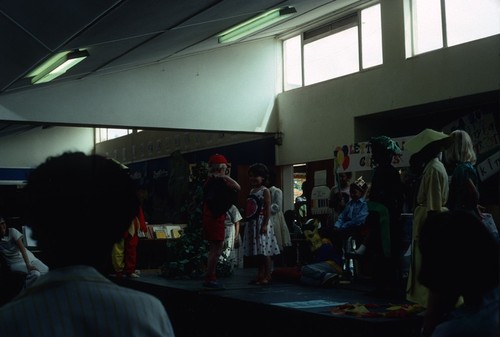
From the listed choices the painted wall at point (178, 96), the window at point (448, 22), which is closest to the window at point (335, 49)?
the painted wall at point (178, 96)

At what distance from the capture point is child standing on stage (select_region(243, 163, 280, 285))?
7.88 m

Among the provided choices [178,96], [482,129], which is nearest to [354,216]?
[482,129]

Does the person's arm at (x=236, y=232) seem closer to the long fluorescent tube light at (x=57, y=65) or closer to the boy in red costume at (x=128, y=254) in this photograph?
the boy in red costume at (x=128, y=254)

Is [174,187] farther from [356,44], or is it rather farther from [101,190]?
[101,190]

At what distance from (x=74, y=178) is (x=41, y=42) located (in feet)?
20.1

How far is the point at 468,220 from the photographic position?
6.52 feet

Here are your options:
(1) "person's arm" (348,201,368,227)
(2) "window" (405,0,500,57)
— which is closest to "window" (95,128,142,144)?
(2) "window" (405,0,500,57)

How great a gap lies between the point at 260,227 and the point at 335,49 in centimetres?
573

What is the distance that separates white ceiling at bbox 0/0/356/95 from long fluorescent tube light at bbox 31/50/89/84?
6.3 inches

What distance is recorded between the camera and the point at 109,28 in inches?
282

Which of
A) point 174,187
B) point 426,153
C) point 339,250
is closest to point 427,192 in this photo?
point 426,153

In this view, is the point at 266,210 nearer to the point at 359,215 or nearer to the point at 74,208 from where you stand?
the point at 359,215

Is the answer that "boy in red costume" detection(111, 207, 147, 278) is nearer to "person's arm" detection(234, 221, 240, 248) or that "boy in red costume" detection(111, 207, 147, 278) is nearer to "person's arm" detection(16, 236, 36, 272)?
"person's arm" detection(234, 221, 240, 248)

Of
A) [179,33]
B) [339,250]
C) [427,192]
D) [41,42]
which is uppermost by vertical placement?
[179,33]
